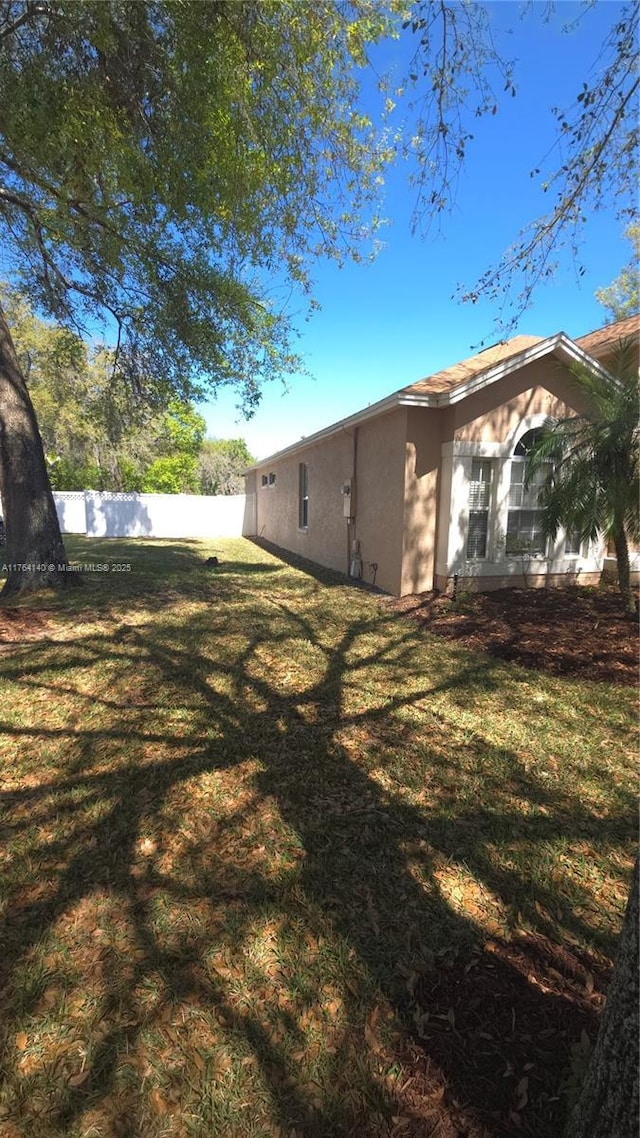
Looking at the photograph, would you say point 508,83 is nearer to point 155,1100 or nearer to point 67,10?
point 67,10

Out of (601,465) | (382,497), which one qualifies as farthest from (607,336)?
(382,497)

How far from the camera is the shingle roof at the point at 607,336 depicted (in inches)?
373

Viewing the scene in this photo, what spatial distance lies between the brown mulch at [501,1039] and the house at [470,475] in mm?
6473

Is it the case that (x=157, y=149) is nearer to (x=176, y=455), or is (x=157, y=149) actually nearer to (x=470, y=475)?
(x=470, y=475)

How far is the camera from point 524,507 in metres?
8.69

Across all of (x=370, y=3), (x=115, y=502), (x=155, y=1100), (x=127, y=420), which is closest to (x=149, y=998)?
(x=155, y=1100)

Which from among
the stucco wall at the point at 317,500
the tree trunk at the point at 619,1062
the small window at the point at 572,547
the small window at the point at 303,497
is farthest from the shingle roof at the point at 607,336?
the tree trunk at the point at 619,1062

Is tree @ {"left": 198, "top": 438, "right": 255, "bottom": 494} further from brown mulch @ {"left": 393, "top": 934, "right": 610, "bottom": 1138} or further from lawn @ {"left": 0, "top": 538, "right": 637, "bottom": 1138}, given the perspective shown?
brown mulch @ {"left": 393, "top": 934, "right": 610, "bottom": 1138}

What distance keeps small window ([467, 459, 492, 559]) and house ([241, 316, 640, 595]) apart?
0.05 ft

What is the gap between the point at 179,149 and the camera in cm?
646

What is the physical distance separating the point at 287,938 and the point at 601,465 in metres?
6.26

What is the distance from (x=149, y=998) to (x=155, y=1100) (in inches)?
13.9

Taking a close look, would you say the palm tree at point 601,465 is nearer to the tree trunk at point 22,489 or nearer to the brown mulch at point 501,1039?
the brown mulch at point 501,1039

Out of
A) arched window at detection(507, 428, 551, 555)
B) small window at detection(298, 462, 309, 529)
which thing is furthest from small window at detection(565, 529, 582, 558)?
small window at detection(298, 462, 309, 529)
